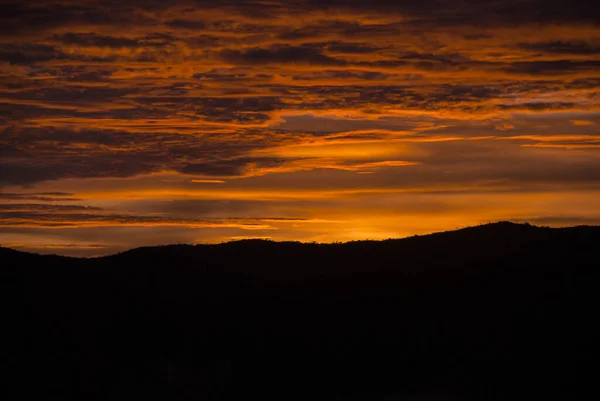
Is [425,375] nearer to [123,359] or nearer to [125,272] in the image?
[123,359]

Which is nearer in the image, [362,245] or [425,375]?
[425,375]

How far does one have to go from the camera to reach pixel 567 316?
32844 mm

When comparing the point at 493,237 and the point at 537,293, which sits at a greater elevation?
the point at 493,237

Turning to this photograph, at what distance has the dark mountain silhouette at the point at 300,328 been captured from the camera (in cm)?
2834

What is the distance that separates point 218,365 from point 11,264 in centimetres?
1036

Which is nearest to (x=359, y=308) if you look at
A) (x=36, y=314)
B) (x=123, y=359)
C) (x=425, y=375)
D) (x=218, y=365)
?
(x=425, y=375)

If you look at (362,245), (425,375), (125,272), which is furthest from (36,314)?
(362,245)

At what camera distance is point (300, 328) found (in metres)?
31.8

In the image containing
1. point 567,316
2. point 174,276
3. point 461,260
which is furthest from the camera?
point 461,260

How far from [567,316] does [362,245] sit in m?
12.1

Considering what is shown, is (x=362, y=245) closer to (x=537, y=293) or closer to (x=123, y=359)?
(x=537, y=293)

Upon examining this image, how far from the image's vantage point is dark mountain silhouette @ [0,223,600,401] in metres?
28.3

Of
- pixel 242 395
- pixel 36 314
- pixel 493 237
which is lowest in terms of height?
pixel 242 395

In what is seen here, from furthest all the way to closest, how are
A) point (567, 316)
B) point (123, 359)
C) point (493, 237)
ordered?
point (493, 237) < point (567, 316) < point (123, 359)
